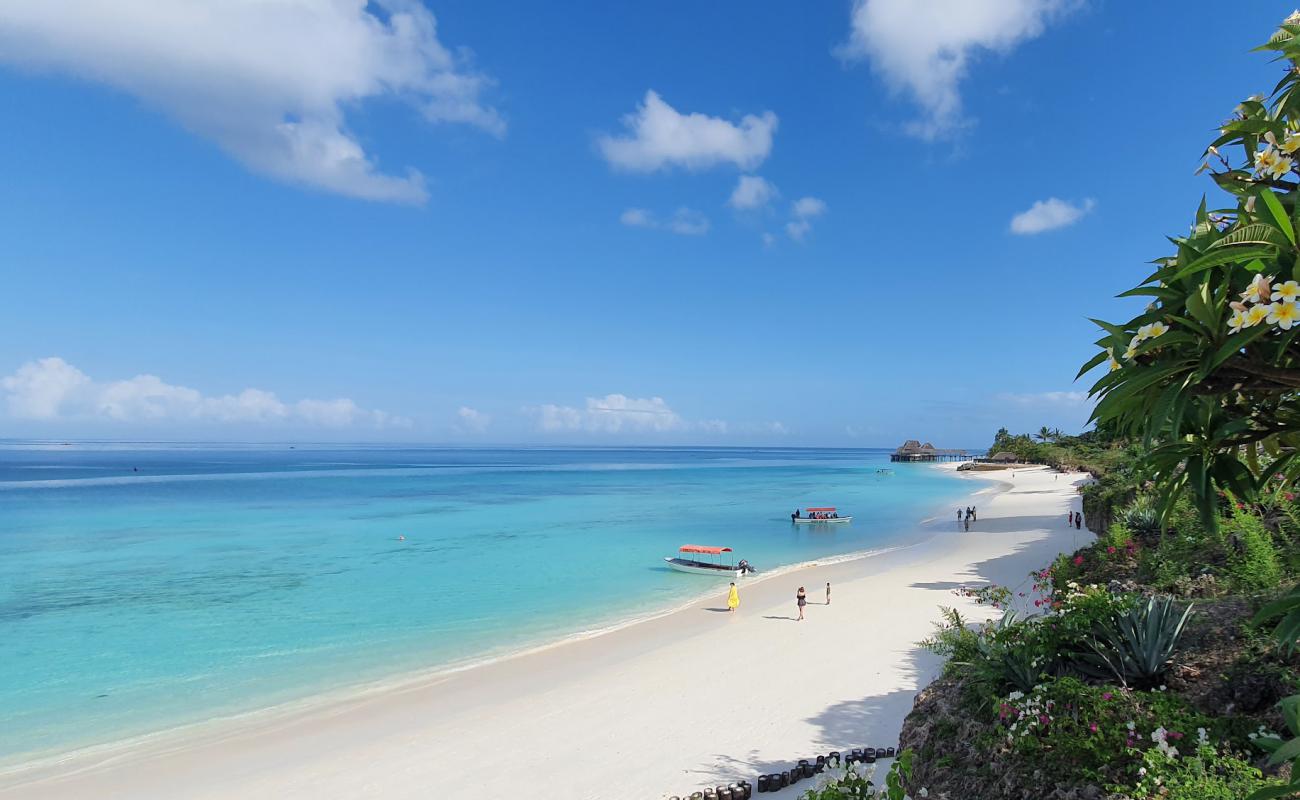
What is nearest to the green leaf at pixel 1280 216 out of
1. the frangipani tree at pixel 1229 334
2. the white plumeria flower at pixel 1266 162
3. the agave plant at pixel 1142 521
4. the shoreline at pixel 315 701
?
the frangipani tree at pixel 1229 334

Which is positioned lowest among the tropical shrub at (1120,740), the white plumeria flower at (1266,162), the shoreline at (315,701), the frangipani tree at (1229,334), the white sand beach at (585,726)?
the shoreline at (315,701)

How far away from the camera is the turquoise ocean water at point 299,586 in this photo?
53.8ft

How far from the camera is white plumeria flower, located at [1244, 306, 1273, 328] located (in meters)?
2.27

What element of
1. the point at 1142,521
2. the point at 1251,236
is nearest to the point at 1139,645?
the point at 1251,236

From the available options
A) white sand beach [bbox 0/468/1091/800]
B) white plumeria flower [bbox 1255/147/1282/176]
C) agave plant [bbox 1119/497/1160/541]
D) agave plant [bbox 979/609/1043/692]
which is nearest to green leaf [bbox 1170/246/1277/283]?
white plumeria flower [bbox 1255/147/1282/176]

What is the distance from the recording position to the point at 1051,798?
529 cm

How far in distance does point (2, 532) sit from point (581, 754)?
5501cm

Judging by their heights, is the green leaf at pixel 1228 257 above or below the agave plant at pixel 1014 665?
above

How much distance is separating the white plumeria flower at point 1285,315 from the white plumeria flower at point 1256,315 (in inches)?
0.8

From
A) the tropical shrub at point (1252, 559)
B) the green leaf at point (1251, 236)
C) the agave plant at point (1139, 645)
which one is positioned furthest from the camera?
the tropical shrub at point (1252, 559)

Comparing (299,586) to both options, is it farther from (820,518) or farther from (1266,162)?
(820,518)

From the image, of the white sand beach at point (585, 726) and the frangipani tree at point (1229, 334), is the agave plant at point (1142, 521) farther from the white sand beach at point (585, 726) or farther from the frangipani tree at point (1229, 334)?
the frangipani tree at point (1229, 334)

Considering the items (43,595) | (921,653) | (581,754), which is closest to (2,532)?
(43,595)

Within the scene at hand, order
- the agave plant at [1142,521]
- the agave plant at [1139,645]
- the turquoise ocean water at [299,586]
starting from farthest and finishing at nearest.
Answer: the turquoise ocean water at [299,586] < the agave plant at [1142,521] < the agave plant at [1139,645]
